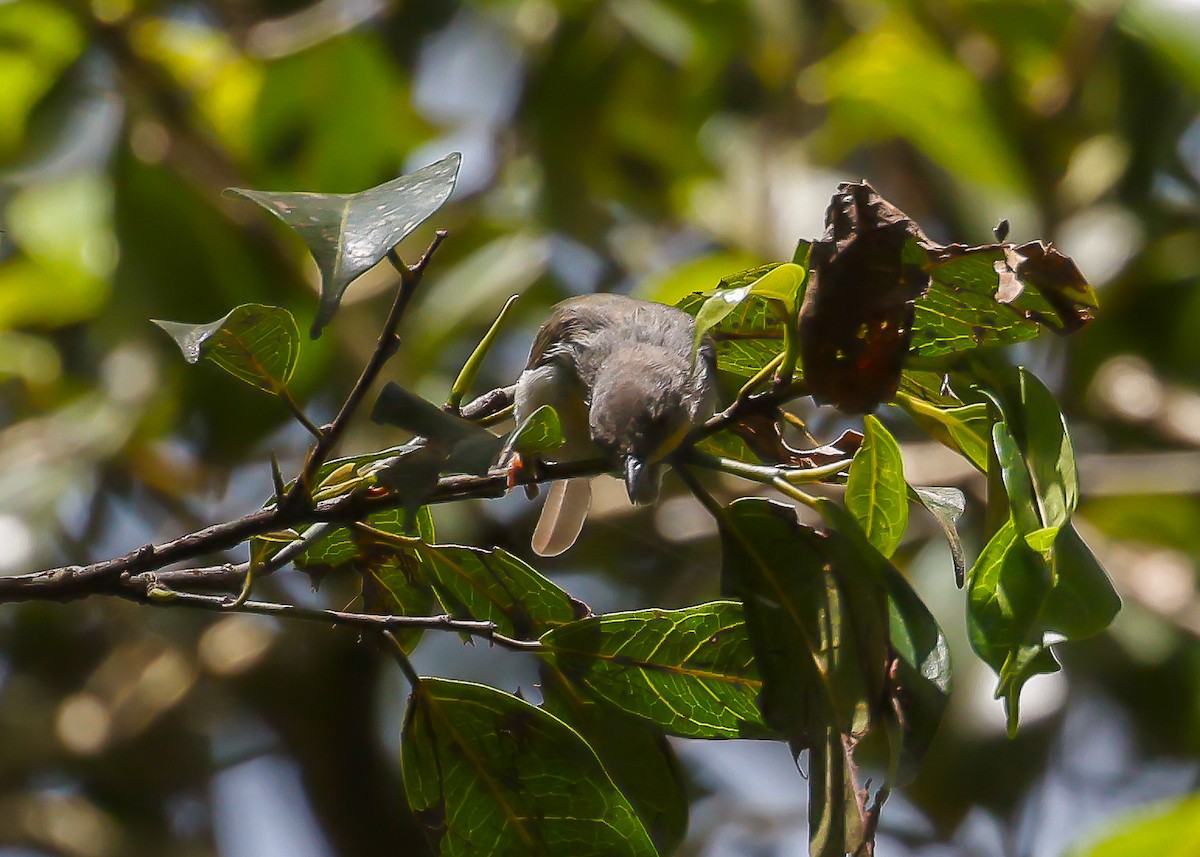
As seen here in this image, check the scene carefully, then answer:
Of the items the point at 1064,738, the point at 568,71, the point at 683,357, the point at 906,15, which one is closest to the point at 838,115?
the point at 906,15

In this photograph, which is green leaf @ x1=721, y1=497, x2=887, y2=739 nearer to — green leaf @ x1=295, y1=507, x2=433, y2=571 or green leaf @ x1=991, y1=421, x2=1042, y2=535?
green leaf @ x1=991, y1=421, x2=1042, y2=535

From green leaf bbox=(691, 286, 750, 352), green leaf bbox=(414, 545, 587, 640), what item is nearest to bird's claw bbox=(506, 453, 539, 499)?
green leaf bbox=(414, 545, 587, 640)

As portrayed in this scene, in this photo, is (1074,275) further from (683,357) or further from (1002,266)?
(683,357)

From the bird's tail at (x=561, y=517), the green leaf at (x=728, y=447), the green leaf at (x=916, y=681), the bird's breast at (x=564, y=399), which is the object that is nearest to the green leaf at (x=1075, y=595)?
the green leaf at (x=916, y=681)

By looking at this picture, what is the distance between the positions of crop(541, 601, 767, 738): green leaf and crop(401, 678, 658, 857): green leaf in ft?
0.28

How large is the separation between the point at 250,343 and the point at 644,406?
33.2 inches

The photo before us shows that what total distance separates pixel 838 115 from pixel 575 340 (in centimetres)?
270

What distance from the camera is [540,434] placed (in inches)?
50.9

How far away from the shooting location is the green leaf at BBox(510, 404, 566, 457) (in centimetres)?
125

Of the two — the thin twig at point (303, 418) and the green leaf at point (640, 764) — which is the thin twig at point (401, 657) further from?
the thin twig at point (303, 418)

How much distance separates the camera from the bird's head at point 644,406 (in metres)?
1.72

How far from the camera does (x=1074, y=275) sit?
1.17 m

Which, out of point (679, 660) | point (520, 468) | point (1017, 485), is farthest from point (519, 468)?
point (1017, 485)

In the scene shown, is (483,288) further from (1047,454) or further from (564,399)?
(1047,454)
